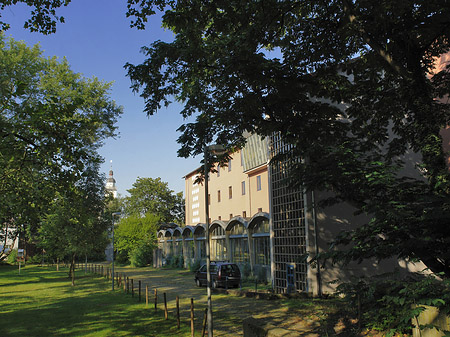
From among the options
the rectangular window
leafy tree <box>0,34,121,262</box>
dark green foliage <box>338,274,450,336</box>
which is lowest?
dark green foliage <box>338,274,450,336</box>

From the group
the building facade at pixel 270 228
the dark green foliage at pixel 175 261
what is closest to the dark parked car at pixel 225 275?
the building facade at pixel 270 228

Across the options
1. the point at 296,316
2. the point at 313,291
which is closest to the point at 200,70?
the point at 296,316

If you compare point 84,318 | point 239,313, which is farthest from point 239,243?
point 84,318

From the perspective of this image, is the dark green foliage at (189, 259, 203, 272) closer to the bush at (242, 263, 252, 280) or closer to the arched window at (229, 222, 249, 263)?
the arched window at (229, 222, 249, 263)

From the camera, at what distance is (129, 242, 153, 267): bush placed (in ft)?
168

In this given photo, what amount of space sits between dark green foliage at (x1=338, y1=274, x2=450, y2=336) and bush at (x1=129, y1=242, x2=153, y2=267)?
44320 mm

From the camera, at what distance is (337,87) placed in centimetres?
1120

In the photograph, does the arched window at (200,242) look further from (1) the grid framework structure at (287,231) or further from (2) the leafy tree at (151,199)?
(2) the leafy tree at (151,199)

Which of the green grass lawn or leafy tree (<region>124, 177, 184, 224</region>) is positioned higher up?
leafy tree (<region>124, 177, 184, 224</region>)

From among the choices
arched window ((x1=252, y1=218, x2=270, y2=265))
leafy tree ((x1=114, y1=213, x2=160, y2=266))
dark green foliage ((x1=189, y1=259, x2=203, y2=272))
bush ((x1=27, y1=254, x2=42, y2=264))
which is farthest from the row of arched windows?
bush ((x1=27, y1=254, x2=42, y2=264))

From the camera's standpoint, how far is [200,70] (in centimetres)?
1027

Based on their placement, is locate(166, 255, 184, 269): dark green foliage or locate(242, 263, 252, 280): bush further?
locate(166, 255, 184, 269): dark green foliage

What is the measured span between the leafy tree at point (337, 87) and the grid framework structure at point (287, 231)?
6.19 m

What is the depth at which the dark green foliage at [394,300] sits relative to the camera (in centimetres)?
666
